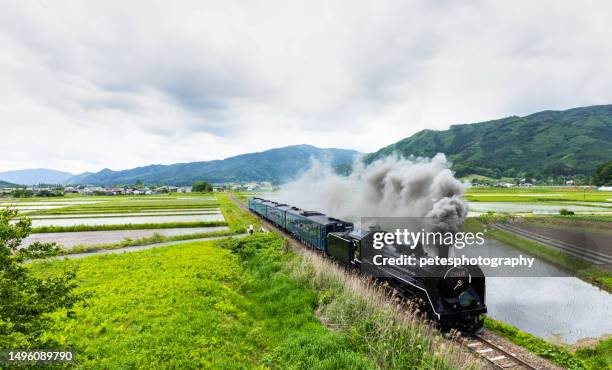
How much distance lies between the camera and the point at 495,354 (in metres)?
11.0

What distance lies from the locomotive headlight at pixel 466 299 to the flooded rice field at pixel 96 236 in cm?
3047

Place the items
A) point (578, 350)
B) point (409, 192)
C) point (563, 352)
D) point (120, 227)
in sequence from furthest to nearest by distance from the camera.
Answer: point (120, 227) → point (409, 192) → point (578, 350) → point (563, 352)

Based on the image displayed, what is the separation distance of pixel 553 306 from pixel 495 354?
34.8 feet

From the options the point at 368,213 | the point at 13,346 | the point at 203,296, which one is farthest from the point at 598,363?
the point at 368,213

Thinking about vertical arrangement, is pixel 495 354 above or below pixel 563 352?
above

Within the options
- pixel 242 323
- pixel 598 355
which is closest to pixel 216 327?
pixel 242 323

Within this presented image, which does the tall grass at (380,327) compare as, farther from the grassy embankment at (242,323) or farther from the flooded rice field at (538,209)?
the flooded rice field at (538,209)

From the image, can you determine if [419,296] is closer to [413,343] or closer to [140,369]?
[413,343]

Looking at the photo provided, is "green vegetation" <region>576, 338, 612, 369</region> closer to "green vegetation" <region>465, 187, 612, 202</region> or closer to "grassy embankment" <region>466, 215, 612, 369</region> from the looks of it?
"grassy embankment" <region>466, 215, 612, 369</region>

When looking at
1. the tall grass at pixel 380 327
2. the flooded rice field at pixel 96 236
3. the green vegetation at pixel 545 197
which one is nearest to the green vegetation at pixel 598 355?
the tall grass at pixel 380 327

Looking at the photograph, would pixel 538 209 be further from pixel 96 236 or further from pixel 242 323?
pixel 96 236

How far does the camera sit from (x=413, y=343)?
960 cm

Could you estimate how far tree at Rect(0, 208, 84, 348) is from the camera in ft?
16.0

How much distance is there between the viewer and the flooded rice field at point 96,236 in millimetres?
31562
